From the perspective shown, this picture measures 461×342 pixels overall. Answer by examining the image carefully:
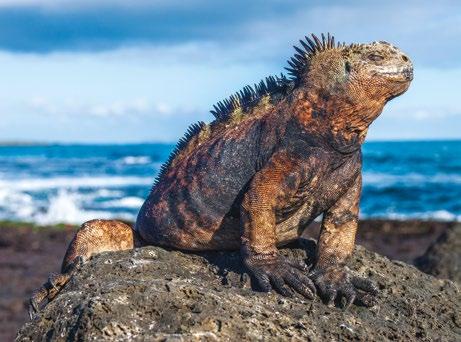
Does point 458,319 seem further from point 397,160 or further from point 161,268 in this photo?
point 397,160

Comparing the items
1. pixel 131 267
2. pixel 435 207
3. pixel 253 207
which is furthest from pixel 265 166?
pixel 435 207

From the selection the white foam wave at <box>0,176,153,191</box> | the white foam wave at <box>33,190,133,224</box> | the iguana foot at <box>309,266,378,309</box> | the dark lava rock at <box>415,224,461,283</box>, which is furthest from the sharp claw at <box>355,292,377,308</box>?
the white foam wave at <box>0,176,153,191</box>

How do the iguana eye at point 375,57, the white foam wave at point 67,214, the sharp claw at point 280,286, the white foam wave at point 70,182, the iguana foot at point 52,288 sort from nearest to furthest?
1. the sharp claw at point 280,286
2. the iguana eye at point 375,57
3. the iguana foot at point 52,288
4. the white foam wave at point 67,214
5. the white foam wave at point 70,182

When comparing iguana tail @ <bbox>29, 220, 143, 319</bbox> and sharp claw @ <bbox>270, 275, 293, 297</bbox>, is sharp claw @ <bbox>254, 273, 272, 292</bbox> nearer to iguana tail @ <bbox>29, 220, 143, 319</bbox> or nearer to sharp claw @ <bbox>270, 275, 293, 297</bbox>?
sharp claw @ <bbox>270, 275, 293, 297</bbox>

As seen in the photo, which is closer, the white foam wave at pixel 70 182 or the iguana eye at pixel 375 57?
the iguana eye at pixel 375 57

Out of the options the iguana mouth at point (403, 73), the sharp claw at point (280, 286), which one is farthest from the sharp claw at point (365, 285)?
the iguana mouth at point (403, 73)

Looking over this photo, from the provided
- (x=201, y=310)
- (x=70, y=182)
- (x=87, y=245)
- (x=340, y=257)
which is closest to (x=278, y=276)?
(x=340, y=257)

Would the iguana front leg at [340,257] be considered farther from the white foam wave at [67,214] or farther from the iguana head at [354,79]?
the white foam wave at [67,214]
